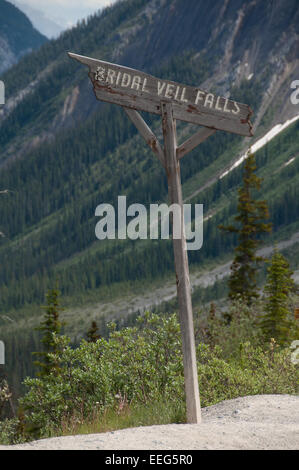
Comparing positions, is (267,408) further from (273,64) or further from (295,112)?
(273,64)

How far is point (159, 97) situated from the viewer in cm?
1088

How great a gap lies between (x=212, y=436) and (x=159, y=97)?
5371mm

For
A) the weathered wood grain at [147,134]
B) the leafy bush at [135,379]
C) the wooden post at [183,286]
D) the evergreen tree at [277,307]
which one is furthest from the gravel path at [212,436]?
the evergreen tree at [277,307]

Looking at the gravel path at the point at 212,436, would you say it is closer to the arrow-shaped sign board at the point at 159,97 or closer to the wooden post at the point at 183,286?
the wooden post at the point at 183,286

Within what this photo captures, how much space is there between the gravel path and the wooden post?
45 centimetres

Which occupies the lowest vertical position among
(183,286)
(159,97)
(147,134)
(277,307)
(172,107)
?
(183,286)

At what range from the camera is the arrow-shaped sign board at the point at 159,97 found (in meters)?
10.8

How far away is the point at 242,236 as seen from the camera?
134ft

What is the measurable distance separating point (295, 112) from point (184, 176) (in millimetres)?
35856

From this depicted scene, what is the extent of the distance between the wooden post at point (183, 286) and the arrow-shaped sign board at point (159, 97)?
21cm

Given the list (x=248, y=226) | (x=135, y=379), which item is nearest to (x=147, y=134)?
(x=135, y=379)

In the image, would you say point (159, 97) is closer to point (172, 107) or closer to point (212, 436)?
point (172, 107)

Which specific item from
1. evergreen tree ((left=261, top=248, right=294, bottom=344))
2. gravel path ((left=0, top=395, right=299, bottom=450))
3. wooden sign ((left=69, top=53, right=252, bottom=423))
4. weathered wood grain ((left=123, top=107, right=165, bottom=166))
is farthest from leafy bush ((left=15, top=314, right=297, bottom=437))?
evergreen tree ((left=261, top=248, right=294, bottom=344))
